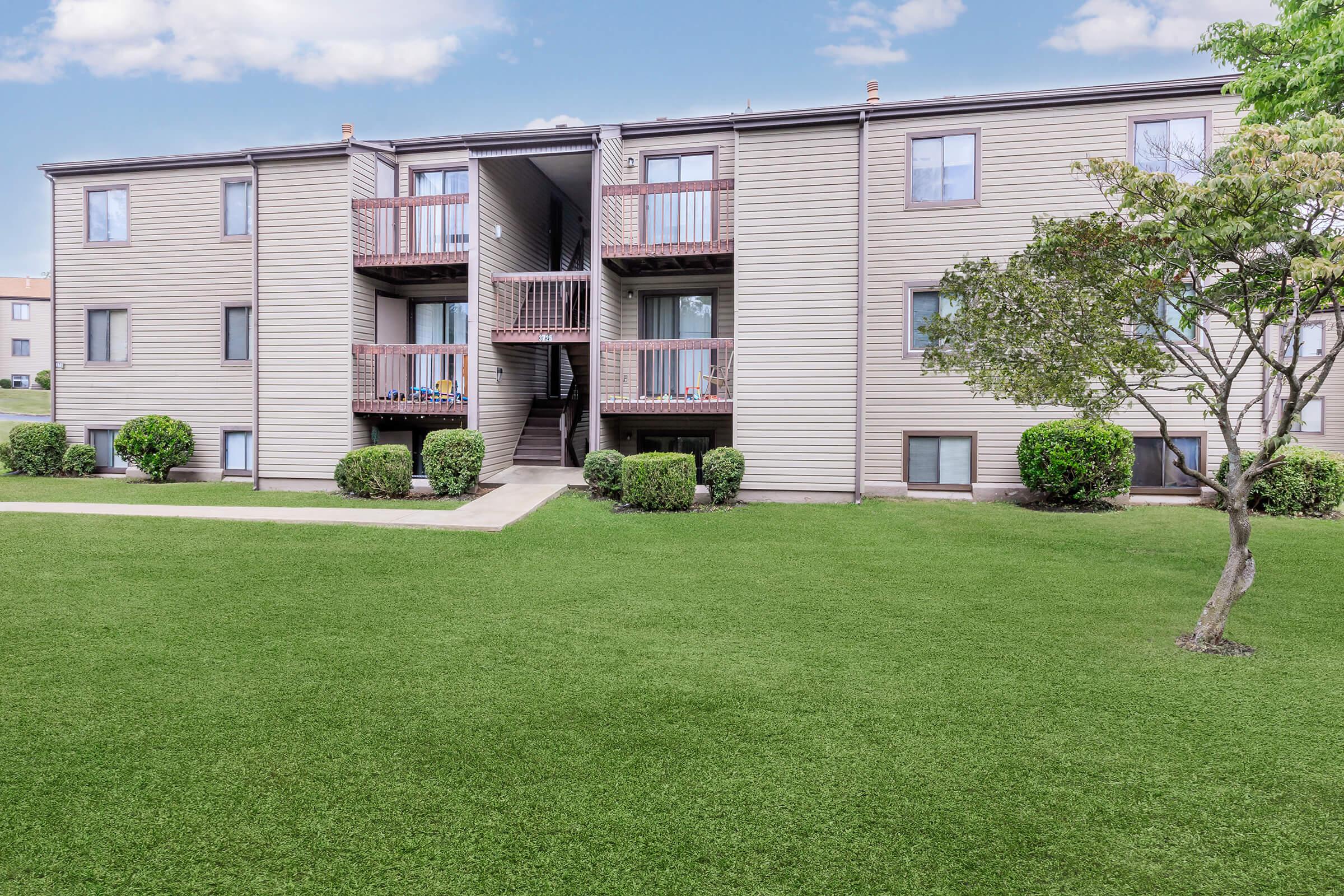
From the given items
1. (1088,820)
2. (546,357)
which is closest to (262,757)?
(1088,820)

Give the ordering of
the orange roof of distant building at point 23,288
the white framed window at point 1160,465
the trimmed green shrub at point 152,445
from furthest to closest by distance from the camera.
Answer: the orange roof of distant building at point 23,288
the trimmed green shrub at point 152,445
the white framed window at point 1160,465

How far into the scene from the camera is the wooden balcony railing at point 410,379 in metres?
14.9

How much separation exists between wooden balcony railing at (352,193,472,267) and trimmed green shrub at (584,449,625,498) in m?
5.13

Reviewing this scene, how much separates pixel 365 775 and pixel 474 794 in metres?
0.60

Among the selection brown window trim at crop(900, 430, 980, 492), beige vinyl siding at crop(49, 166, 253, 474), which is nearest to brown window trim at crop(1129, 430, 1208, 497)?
brown window trim at crop(900, 430, 980, 492)

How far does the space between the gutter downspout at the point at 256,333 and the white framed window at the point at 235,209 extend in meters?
1.31

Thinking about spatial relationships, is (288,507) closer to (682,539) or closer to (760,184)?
(682,539)

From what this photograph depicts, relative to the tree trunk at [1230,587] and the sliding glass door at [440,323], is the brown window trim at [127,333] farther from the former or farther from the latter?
the tree trunk at [1230,587]

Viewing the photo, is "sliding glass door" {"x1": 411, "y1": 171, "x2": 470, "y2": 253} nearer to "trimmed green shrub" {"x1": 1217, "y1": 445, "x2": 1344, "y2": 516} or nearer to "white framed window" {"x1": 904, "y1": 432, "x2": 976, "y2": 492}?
"white framed window" {"x1": 904, "y1": 432, "x2": 976, "y2": 492}

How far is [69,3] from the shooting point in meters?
34.2

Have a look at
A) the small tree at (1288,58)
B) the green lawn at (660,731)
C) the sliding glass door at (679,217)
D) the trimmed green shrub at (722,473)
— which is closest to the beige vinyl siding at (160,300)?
the sliding glass door at (679,217)

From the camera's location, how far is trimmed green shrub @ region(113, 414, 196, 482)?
1586 centimetres

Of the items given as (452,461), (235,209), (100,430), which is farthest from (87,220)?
(452,461)

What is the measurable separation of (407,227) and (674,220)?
17.5ft
